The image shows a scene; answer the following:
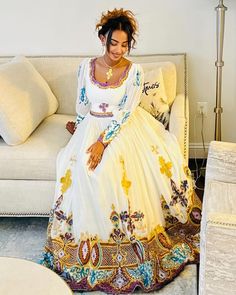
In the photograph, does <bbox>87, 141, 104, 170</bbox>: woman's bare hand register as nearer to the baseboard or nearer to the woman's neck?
the woman's neck

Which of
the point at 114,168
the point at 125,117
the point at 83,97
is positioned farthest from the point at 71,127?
the point at 114,168

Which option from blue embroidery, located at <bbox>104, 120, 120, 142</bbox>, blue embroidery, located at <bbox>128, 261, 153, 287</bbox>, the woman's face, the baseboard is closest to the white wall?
the baseboard

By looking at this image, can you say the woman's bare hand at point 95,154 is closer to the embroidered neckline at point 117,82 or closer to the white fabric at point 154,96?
the embroidered neckline at point 117,82

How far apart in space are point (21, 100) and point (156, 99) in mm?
715

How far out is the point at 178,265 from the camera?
219cm

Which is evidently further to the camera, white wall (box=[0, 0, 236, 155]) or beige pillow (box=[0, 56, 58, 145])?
white wall (box=[0, 0, 236, 155])

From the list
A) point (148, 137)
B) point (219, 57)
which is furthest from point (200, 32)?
point (148, 137)

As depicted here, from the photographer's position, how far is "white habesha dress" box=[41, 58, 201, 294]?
214 cm

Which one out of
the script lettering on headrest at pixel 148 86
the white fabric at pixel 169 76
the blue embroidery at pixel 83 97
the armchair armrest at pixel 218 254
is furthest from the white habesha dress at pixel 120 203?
the armchair armrest at pixel 218 254

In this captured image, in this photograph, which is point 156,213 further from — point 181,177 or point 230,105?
point 230,105

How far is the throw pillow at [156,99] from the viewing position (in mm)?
2648

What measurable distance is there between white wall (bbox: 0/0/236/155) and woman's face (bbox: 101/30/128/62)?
861mm

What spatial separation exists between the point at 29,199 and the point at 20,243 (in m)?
0.22

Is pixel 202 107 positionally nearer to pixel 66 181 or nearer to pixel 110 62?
pixel 110 62
